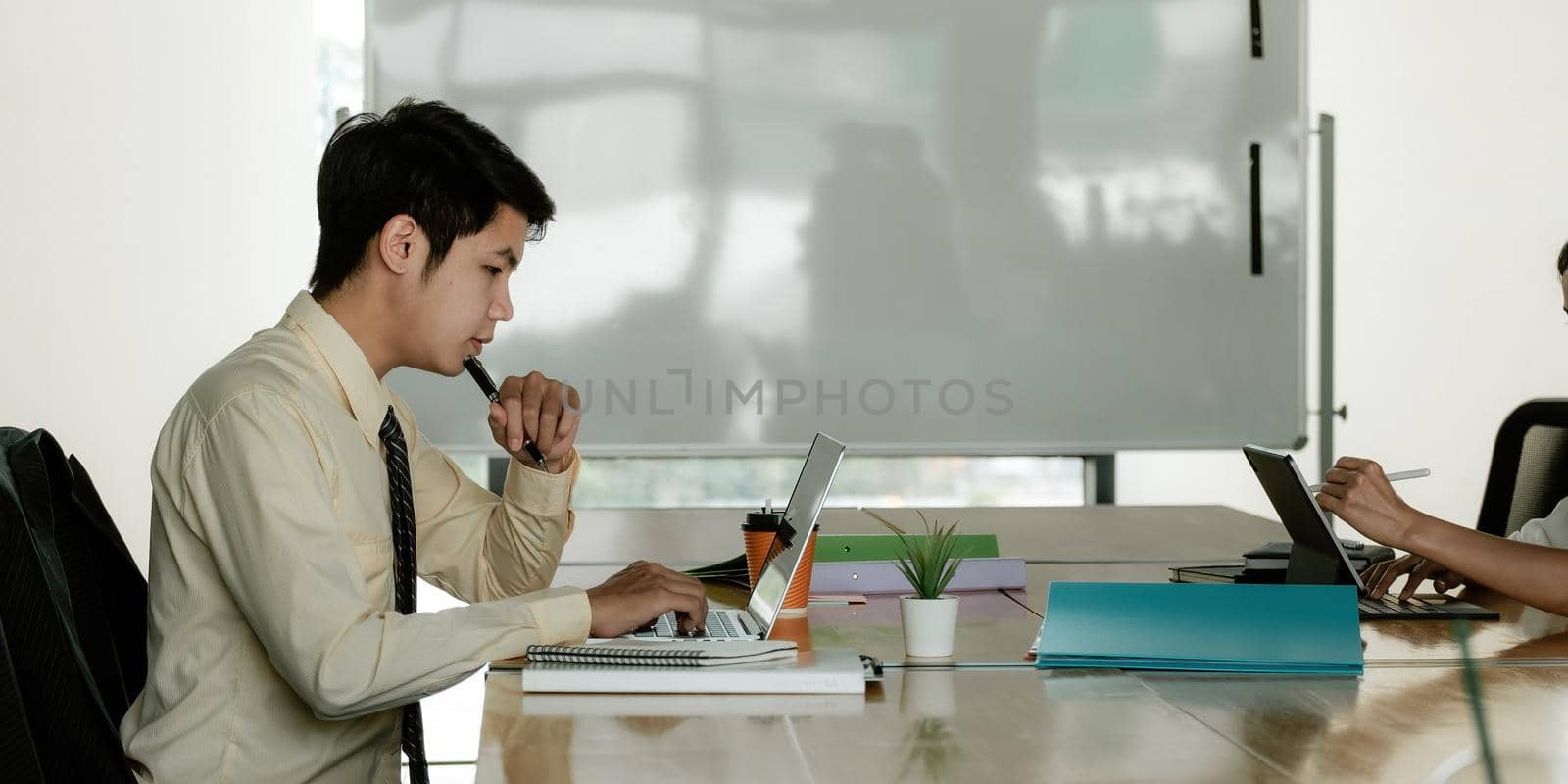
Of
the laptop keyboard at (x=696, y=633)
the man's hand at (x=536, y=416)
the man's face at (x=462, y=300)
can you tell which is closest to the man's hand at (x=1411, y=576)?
the laptop keyboard at (x=696, y=633)

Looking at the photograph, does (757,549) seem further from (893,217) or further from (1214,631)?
(893,217)

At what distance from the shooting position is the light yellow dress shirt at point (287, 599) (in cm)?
122

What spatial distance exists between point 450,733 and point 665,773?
2.41m

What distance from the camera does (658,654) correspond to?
4.30 ft

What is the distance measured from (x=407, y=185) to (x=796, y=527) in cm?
57

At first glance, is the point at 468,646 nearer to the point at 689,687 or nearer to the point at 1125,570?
the point at 689,687

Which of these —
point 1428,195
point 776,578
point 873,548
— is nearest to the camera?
point 776,578

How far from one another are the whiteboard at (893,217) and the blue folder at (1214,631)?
2420mm

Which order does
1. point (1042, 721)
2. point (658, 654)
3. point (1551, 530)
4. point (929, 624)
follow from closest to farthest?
point (1042, 721), point (658, 654), point (929, 624), point (1551, 530)

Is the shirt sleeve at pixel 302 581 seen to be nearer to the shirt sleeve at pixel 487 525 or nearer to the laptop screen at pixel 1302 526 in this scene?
the shirt sleeve at pixel 487 525

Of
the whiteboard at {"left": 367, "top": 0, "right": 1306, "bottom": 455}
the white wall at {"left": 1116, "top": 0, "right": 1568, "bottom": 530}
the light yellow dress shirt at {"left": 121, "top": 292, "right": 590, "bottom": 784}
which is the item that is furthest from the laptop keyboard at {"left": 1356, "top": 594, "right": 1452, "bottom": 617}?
the white wall at {"left": 1116, "top": 0, "right": 1568, "bottom": 530}

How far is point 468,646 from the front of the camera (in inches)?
50.0

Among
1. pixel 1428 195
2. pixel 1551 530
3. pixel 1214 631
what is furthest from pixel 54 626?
pixel 1428 195

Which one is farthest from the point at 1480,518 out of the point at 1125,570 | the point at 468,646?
the point at 468,646
